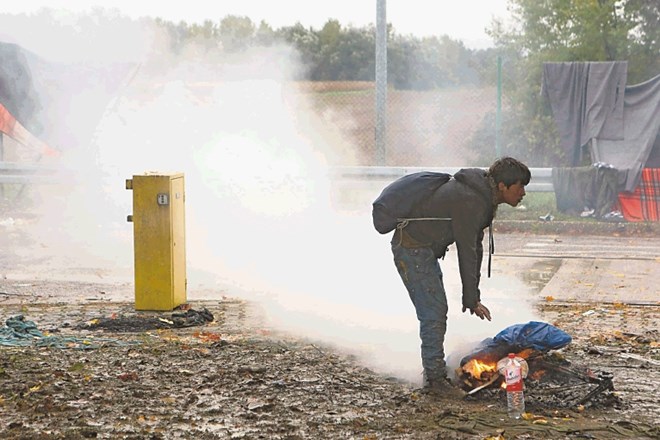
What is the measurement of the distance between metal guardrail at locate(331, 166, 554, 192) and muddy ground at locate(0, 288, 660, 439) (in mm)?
8249

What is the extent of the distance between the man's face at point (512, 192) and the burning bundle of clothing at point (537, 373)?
0.86 metres

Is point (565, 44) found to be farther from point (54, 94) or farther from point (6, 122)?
point (6, 122)

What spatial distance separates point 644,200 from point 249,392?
11.4 meters

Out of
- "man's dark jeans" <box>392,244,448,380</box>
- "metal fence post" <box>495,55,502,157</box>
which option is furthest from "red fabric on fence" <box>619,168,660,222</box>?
"man's dark jeans" <box>392,244,448,380</box>

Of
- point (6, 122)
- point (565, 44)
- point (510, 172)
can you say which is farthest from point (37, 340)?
point (565, 44)

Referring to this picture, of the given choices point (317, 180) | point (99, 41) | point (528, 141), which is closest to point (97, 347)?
point (317, 180)

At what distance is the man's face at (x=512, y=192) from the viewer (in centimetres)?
611

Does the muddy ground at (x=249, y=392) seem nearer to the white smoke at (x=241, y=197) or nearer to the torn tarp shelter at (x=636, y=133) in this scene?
the white smoke at (x=241, y=197)

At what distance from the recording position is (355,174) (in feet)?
55.9

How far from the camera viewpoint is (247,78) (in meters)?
17.1

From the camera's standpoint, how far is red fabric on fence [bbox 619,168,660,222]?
16.1 m

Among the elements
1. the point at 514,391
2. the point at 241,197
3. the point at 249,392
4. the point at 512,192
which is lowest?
the point at 249,392

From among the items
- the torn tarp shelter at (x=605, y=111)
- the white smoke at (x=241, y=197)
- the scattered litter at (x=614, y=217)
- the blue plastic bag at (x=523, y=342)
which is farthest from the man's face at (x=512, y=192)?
the torn tarp shelter at (x=605, y=111)

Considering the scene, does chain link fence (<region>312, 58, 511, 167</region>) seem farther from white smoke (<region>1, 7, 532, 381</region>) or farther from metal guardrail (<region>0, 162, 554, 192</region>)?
metal guardrail (<region>0, 162, 554, 192</region>)
